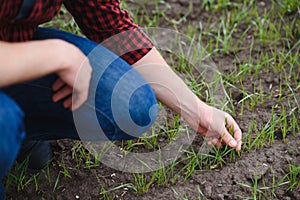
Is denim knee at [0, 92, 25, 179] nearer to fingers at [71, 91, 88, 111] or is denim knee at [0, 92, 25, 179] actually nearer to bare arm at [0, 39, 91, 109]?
bare arm at [0, 39, 91, 109]

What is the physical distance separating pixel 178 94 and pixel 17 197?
653 mm

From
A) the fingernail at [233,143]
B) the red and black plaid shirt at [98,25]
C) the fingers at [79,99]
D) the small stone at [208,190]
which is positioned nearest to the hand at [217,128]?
the fingernail at [233,143]

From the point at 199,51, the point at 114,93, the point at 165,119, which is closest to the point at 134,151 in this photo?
the point at 165,119

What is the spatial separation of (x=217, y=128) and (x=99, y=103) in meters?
0.45

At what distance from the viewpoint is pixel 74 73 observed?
1.48 metres

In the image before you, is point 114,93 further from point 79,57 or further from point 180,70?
point 180,70

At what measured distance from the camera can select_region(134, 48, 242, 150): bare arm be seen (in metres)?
1.85

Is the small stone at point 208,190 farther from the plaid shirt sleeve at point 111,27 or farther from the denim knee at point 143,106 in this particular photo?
the plaid shirt sleeve at point 111,27

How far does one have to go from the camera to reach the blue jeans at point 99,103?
1.63 meters

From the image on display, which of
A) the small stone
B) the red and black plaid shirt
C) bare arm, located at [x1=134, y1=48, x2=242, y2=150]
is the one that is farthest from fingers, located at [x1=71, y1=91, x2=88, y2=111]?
the small stone

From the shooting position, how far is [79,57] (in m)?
1.50

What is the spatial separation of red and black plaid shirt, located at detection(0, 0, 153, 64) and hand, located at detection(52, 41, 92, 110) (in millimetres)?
183

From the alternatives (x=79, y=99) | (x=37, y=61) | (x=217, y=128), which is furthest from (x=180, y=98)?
(x=37, y=61)

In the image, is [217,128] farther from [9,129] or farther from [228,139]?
[9,129]
